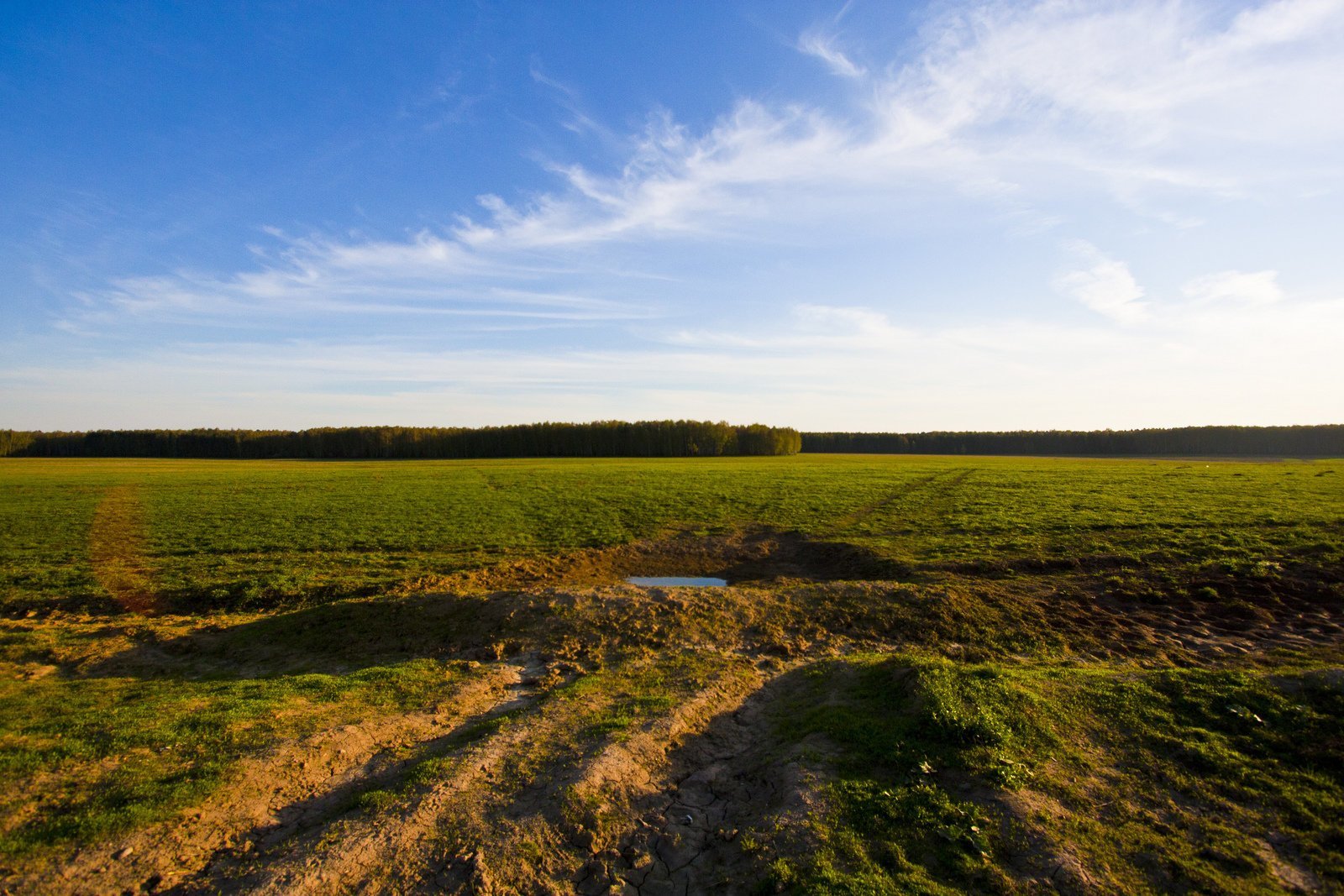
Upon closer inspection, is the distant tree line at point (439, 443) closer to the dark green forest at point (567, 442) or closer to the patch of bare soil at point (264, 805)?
the dark green forest at point (567, 442)

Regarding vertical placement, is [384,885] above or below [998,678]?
below

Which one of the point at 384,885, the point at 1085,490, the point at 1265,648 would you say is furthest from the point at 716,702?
the point at 1085,490

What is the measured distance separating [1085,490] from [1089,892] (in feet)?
110

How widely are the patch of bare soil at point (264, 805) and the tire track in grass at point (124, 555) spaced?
462 inches

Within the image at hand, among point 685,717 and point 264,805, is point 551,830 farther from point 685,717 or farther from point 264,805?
point 264,805

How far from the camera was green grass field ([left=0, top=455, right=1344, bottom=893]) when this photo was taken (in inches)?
237

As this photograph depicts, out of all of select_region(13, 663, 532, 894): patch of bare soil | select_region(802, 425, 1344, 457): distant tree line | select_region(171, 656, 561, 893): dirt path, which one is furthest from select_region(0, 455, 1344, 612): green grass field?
select_region(802, 425, 1344, 457): distant tree line

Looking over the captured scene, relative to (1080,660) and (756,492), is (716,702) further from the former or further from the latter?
(756,492)

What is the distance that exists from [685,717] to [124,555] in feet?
72.6

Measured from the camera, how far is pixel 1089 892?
5.41m

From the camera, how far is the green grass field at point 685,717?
6031 millimetres

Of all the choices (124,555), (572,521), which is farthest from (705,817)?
(124,555)

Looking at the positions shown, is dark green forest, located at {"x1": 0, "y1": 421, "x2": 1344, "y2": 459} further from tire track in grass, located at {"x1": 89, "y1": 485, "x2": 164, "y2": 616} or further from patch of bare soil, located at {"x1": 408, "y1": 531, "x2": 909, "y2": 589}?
patch of bare soil, located at {"x1": 408, "y1": 531, "x2": 909, "y2": 589}

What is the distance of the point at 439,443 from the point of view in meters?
104
